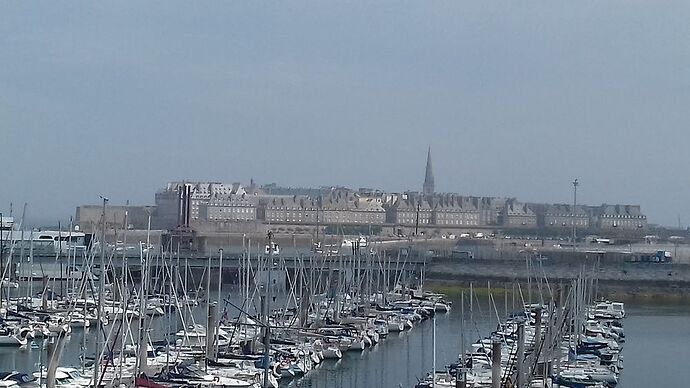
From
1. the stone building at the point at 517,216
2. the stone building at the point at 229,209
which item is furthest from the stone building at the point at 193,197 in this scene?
the stone building at the point at 517,216

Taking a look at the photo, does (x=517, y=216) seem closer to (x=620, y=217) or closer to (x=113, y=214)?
(x=620, y=217)

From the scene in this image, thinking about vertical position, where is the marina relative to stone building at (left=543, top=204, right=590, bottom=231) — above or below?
below

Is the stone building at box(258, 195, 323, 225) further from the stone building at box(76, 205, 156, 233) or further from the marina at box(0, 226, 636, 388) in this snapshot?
the marina at box(0, 226, 636, 388)

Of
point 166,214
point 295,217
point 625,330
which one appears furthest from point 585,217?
point 625,330

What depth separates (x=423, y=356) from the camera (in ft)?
81.5

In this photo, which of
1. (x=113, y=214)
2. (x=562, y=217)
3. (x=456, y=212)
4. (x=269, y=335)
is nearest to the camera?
(x=269, y=335)

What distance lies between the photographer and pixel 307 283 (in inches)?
1156

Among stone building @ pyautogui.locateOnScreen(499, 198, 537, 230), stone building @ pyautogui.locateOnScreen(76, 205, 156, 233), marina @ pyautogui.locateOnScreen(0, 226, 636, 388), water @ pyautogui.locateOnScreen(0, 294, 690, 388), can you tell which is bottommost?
water @ pyautogui.locateOnScreen(0, 294, 690, 388)

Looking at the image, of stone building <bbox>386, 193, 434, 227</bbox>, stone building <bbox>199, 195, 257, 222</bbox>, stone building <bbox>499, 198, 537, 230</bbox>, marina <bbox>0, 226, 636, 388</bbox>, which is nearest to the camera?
marina <bbox>0, 226, 636, 388</bbox>

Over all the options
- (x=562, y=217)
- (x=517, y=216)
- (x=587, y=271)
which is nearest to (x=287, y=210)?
(x=517, y=216)

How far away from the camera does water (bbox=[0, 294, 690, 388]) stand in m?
21.7

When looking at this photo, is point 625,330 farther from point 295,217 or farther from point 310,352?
point 295,217

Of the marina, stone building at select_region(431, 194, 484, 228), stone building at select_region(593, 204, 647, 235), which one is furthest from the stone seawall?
stone building at select_region(593, 204, 647, 235)

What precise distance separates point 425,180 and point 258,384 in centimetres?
9954
